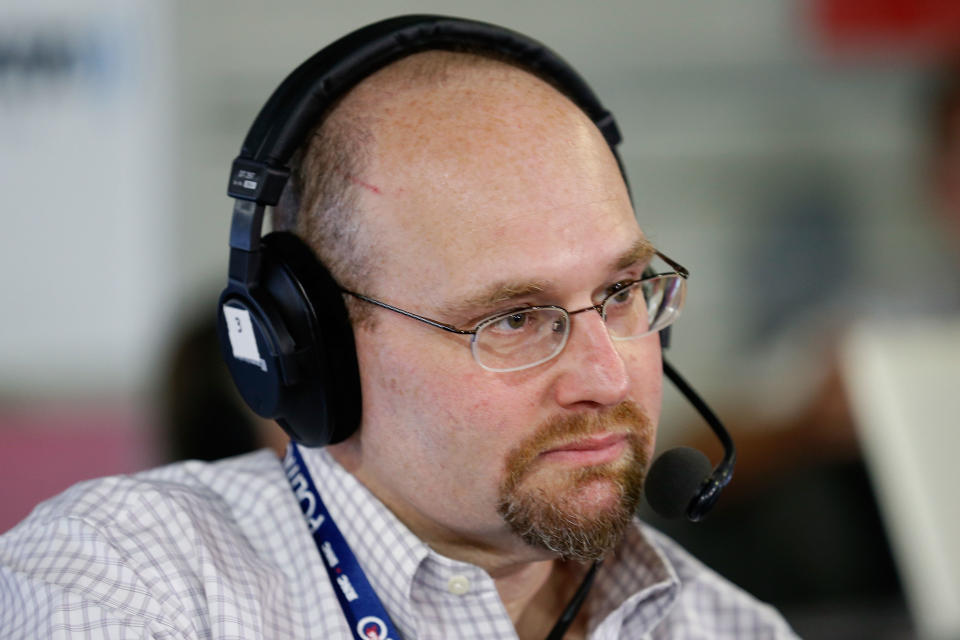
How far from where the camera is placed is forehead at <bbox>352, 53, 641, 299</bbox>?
1007mm

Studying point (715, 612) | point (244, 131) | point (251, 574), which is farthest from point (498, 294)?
point (244, 131)

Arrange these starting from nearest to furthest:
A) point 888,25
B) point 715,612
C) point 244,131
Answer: point 715,612 → point 244,131 → point 888,25

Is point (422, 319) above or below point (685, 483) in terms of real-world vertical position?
above

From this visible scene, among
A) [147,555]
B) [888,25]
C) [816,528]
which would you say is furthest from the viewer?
[888,25]

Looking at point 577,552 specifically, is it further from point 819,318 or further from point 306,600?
point 819,318

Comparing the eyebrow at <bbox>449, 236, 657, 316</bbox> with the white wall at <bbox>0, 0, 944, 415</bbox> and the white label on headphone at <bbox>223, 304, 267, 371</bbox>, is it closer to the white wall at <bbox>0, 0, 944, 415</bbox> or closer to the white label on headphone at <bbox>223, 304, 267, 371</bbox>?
the white label on headphone at <bbox>223, 304, 267, 371</bbox>

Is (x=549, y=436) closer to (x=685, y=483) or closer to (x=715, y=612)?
(x=685, y=483)

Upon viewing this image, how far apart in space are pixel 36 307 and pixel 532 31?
173 centimetres

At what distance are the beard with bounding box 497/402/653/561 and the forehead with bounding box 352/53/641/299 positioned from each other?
145 mm

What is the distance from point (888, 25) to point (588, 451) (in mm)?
3101

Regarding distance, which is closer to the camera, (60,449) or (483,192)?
(483,192)

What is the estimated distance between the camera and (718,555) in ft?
6.87

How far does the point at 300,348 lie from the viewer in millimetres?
1016

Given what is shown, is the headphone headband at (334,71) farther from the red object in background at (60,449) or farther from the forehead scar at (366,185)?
the red object in background at (60,449)
